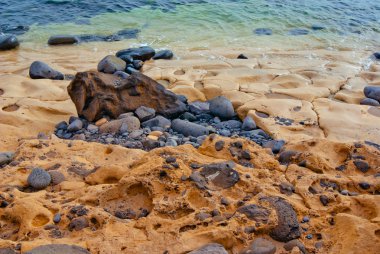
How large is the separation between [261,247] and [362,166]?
1.43 m

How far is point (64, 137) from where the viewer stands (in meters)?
4.27

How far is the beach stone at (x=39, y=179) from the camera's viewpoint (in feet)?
9.78

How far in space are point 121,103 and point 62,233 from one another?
95.2 inches

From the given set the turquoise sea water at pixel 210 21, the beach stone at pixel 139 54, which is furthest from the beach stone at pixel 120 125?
the turquoise sea water at pixel 210 21

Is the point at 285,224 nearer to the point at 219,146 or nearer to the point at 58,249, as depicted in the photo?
the point at 219,146

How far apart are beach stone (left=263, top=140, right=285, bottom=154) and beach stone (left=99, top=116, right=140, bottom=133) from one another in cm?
138

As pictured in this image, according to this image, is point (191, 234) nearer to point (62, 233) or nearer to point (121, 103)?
point (62, 233)

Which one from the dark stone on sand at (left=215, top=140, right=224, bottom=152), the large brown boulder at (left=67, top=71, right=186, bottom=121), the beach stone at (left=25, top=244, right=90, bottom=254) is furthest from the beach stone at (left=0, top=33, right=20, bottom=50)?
the beach stone at (left=25, top=244, right=90, bottom=254)

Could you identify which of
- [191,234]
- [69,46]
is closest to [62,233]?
[191,234]

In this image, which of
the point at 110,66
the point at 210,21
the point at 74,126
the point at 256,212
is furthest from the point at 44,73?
the point at 210,21

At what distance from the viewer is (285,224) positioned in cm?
240

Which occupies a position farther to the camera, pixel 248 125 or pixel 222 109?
pixel 222 109

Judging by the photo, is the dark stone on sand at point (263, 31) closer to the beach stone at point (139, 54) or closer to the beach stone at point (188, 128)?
the beach stone at point (139, 54)

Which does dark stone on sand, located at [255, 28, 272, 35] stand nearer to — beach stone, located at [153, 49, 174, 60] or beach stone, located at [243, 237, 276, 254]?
beach stone, located at [153, 49, 174, 60]
